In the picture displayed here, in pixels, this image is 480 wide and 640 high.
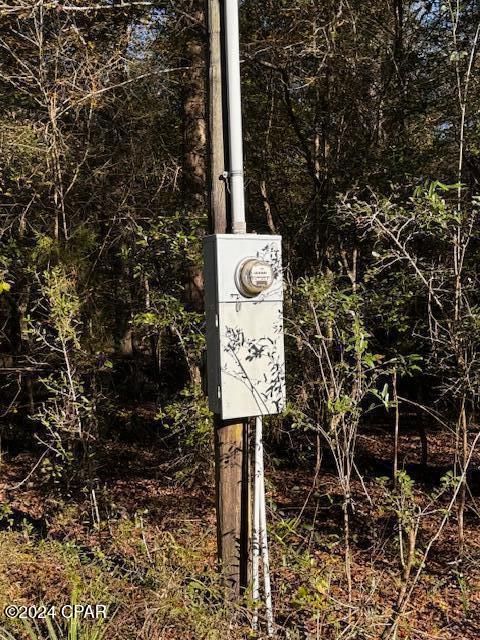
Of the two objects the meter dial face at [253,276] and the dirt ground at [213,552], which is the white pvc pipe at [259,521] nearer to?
the dirt ground at [213,552]

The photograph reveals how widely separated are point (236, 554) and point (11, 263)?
11.9 feet

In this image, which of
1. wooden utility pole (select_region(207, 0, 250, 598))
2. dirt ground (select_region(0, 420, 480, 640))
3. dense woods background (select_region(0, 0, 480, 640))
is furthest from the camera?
dense woods background (select_region(0, 0, 480, 640))

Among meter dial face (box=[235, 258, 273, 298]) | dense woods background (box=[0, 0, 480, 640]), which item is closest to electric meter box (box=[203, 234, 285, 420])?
meter dial face (box=[235, 258, 273, 298])

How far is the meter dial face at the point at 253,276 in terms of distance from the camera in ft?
10.3

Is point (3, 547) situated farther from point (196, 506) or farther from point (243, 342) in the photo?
point (243, 342)

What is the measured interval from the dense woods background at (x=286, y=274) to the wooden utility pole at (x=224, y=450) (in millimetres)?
190

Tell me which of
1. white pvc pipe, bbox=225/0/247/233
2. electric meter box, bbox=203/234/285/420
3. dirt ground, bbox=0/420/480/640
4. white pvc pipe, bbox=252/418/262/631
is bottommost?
dirt ground, bbox=0/420/480/640

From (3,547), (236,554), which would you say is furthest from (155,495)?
(236,554)

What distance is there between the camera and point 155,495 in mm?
6910

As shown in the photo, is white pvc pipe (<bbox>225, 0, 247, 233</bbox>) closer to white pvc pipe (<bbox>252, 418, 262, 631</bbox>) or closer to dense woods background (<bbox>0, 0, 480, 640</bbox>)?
dense woods background (<bbox>0, 0, 480, 640</bbox>)

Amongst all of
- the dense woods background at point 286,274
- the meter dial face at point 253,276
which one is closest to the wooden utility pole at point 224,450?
the dense woods background at point 286,274

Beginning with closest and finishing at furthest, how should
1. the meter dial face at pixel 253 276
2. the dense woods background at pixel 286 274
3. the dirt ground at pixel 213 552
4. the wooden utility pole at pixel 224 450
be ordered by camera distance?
the meter dial face at pixel 253 276, the dirt ground at pixel 213 552, the wooden utility pole at pixel 224 450, the dense woods background at pixel 286 274

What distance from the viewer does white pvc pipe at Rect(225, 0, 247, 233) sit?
10.8 ft

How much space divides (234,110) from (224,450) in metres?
1.93
